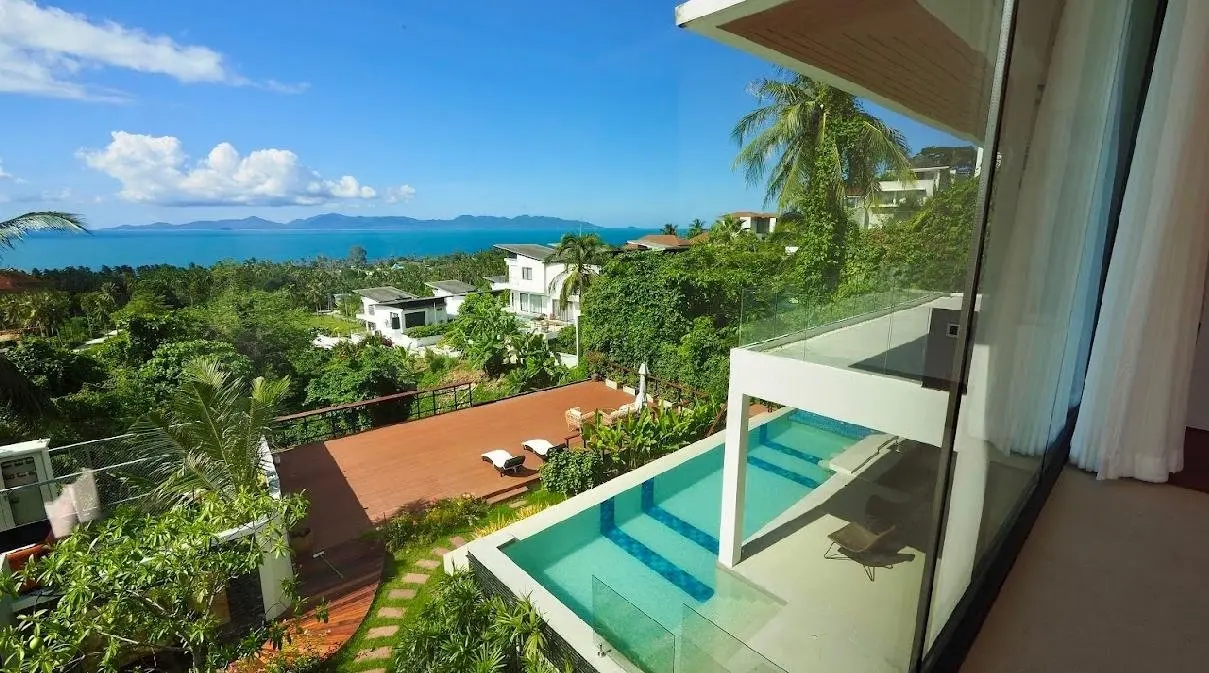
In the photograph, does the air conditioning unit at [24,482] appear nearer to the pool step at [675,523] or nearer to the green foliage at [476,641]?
the green foliage at [476,641]

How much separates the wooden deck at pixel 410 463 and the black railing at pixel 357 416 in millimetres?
583

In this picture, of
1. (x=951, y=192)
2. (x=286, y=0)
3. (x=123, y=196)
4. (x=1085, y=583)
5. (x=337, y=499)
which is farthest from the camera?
(x=123, y=196)

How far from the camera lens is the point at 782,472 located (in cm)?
711

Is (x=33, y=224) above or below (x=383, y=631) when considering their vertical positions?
above

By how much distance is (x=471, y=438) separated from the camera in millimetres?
11336

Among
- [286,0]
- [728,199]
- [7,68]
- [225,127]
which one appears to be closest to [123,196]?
[225,127]

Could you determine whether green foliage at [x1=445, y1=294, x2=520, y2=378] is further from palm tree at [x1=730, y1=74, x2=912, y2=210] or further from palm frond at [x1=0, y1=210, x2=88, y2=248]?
palm frond at [x1=0, y1=210, x2=88, y2=248]

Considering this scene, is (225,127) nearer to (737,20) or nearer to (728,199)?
(728,199)

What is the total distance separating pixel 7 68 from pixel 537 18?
59214mm

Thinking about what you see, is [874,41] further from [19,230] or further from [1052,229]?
[19,230]

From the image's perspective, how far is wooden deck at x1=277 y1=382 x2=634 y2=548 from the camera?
8389 millimetres

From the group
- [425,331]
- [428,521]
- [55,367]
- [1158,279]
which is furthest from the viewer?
[425,331]

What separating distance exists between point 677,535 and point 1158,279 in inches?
Result: 222

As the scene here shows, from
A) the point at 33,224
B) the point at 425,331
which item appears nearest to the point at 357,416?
the point at 33,224
